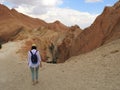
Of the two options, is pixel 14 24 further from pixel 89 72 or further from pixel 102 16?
pixel 89 72

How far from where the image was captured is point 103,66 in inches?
786

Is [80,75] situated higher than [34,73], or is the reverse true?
[34,73]

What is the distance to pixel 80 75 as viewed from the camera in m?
18.8

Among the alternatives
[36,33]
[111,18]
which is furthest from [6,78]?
[36,33]

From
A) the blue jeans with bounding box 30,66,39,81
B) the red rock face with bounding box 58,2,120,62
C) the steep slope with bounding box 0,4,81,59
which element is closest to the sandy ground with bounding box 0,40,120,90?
the blue jeans with bounding box 30,66,39,81

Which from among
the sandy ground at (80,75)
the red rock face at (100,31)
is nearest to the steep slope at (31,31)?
the red rock face at (100,31)

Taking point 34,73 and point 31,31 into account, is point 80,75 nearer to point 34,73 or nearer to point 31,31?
point 34,73

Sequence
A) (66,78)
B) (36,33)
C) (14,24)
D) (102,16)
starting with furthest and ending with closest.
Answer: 1. (14,24)
2. (36,33)
3. (102,16)
4. (66,78)

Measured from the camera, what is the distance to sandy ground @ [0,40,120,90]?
16036mm

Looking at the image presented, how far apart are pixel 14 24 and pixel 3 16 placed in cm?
972

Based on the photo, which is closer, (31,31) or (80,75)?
(80,75)

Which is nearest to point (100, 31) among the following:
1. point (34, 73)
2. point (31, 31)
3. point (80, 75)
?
point (80, 75)

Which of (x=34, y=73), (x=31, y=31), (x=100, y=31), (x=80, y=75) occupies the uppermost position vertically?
(x=31, y=31)

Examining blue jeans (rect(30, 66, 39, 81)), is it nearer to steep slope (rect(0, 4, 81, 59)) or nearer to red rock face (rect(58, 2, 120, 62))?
red rock face (rect(58, 2, 120, 62))
